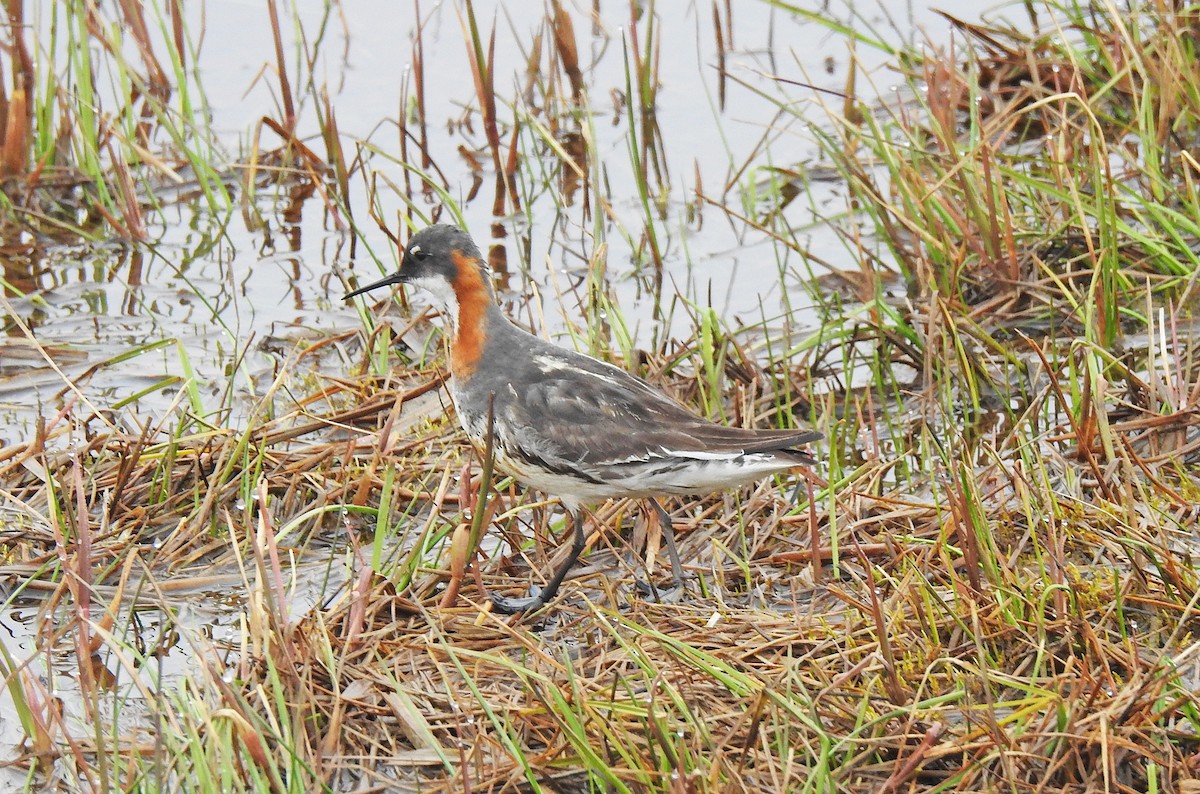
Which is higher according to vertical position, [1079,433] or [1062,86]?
[1062,86]

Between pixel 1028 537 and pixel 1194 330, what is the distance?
1930 mm

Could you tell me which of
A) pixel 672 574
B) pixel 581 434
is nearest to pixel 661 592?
pixel 672 574

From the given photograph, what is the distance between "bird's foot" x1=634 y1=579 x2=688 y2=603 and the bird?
0.02 meters

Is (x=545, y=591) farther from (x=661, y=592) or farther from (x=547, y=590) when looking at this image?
(x=661, y=592)

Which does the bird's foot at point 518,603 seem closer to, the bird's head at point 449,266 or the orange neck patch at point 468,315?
the orange neck patch at point 468,315

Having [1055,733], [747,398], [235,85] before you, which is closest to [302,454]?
[747,398]

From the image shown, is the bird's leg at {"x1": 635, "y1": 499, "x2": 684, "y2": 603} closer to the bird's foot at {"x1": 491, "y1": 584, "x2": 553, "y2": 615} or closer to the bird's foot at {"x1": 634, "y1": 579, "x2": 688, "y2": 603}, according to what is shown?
the bird's foot at {"x1": 634, "y1": 579, "x2": 688, "y2": 603}

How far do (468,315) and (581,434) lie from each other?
0.80m

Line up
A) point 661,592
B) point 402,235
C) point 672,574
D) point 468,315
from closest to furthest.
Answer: point 661,592, point 672,574, point 468,315, point 402,235

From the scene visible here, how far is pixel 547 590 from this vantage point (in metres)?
4.93

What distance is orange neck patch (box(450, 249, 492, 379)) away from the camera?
5434 millimetres

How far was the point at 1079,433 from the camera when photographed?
517cm

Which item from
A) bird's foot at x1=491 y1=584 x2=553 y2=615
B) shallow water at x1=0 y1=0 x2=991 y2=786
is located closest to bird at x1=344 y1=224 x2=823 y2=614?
bird's foot at x1=491 y1=584 x2=553 y2=615

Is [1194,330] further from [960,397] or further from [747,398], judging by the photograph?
[747,398]
